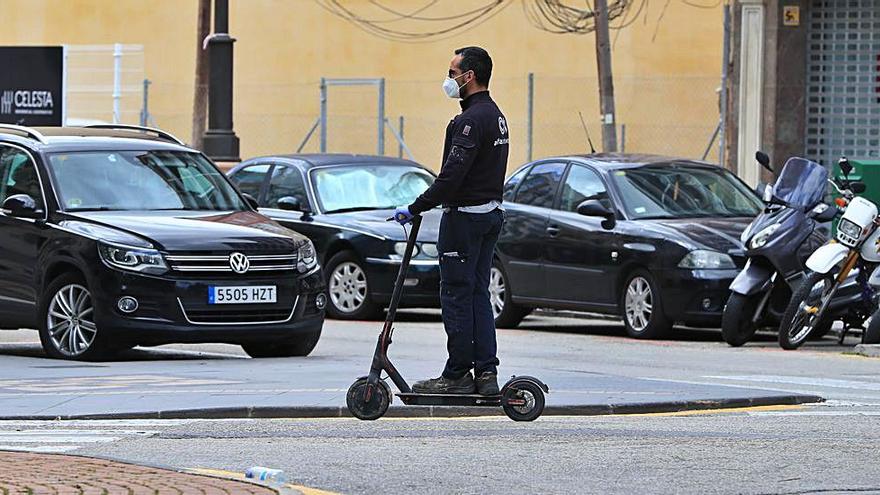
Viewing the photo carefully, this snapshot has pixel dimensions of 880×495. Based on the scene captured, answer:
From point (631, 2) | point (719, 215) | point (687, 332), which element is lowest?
point (687, 332)

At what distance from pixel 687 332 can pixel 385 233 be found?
10.2 ft

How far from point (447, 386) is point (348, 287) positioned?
954 centimetres

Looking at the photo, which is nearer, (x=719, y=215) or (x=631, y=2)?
(x=719, y=215)

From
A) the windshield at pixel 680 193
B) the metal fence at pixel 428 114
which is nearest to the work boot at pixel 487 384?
the windshield at pixel 680 193

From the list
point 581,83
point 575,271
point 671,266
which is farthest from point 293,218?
point 581,83

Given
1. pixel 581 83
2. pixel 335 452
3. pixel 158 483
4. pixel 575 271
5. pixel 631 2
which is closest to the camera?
pixel 158 483

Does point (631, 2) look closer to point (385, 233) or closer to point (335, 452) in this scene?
point (385, 233)

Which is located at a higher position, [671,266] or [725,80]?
[725,80]

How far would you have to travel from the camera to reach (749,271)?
52.6 ft

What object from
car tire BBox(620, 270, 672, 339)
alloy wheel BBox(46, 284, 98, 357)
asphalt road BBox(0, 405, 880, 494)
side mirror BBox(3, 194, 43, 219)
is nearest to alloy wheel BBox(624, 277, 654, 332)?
car tire BBox(620, 270, 672, 339)

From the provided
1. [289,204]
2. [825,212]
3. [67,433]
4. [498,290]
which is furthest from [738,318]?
[67,433]

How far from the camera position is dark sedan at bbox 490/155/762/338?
54.2 feet

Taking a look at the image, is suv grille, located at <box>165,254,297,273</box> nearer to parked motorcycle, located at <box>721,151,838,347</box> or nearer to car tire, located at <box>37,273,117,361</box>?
car tire, located at <box>37,273,117,361</box>

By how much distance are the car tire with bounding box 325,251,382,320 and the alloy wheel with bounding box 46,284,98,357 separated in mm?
5629
